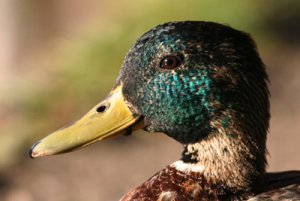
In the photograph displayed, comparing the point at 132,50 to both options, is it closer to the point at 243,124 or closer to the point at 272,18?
the point at 243,124

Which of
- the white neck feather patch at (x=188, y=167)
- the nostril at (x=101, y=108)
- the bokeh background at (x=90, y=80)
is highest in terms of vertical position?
the nostril at (x=101, y=108)

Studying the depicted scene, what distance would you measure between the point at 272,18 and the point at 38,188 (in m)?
3.22

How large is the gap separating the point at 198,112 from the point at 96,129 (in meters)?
0.45

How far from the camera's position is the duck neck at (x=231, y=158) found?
3945 mm

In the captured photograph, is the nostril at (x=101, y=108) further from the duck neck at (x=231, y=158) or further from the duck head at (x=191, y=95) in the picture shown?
the duck neck at (x=231, y=158)

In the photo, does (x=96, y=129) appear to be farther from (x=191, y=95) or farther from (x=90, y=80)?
(x=90, y=80)

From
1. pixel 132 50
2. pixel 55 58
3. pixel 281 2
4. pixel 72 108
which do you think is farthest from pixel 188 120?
pixel 281 2

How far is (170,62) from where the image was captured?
3.97 metres

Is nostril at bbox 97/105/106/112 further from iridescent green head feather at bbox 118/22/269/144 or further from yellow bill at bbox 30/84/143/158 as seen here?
iridescent green head feather at bbox 118/22/269/144

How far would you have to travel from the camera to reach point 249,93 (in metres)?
3.91

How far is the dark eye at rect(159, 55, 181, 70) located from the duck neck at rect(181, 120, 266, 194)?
0.33 meters

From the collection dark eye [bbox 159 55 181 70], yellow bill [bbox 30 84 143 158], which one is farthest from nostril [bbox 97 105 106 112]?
dark eye [bbox 159 55 181 70]

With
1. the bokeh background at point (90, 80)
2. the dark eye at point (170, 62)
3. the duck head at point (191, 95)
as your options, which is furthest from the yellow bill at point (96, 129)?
the bokeh background at point (90, 80)

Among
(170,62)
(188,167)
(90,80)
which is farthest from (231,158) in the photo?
(90,80)
